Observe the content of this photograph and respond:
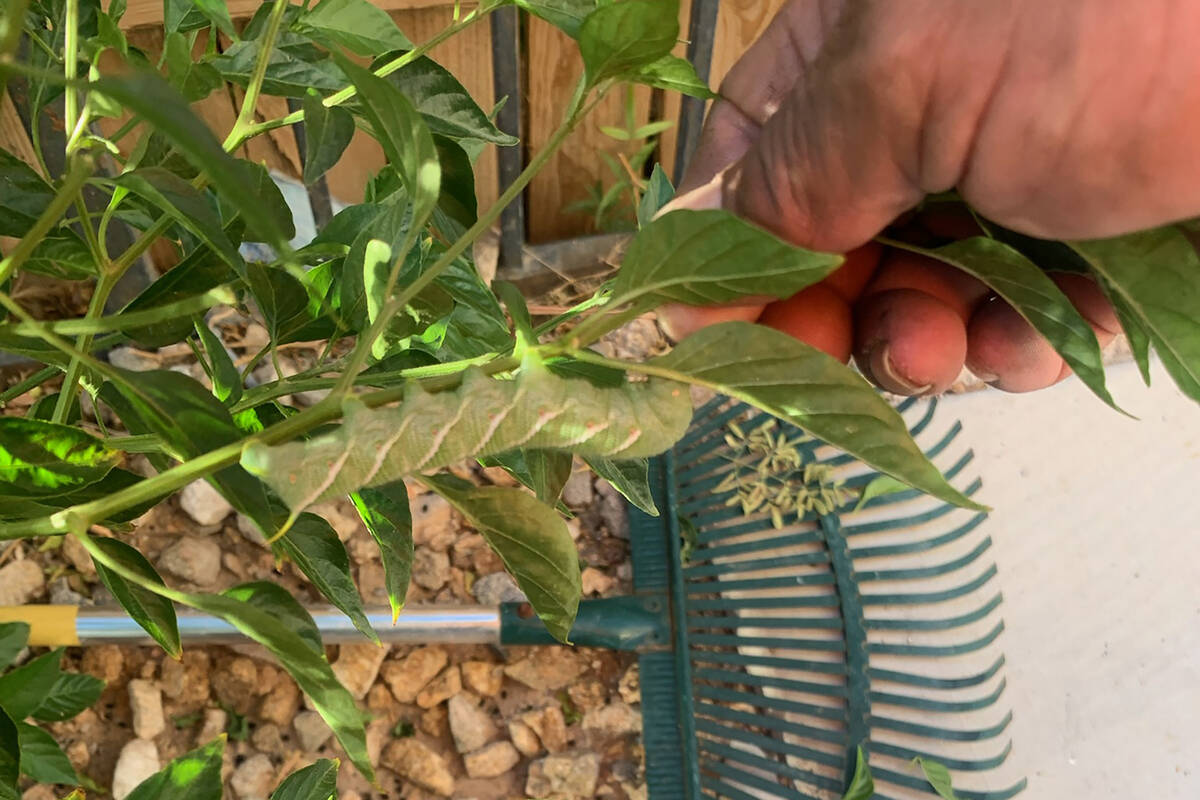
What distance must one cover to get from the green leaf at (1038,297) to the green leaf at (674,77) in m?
0.15

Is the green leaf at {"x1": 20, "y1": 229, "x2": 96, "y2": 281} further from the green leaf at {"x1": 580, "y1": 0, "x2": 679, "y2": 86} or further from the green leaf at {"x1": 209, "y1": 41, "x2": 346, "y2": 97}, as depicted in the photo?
the green leaf at {"x1": 580, "y1": 0, "x2": 679, "y2": 86}

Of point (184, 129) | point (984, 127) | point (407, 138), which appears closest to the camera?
point (184, 129)

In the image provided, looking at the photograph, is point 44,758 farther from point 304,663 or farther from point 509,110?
point 509,110

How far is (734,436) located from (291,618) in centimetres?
106

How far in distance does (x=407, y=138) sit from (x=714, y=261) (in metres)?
0.12

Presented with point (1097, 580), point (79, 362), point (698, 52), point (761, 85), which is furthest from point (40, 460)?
point (1097, 580)

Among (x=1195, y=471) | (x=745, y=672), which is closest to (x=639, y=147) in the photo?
(x=745, y=672)

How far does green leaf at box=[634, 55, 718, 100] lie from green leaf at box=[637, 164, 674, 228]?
11cm

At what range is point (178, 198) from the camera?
13.8 inches

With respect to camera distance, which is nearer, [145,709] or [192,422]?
[192,422]

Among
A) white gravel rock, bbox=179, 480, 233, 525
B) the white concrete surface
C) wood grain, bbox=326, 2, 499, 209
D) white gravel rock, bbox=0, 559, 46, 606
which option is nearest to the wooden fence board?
wood grain, bbox=326, 2, 499, 209

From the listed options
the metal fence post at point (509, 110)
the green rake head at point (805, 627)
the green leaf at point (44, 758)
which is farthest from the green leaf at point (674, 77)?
the green rake head at point (805, 627)

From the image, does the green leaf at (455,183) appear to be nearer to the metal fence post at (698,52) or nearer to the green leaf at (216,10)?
the green leaf at (216,10)

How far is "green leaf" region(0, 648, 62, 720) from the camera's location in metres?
0.45
